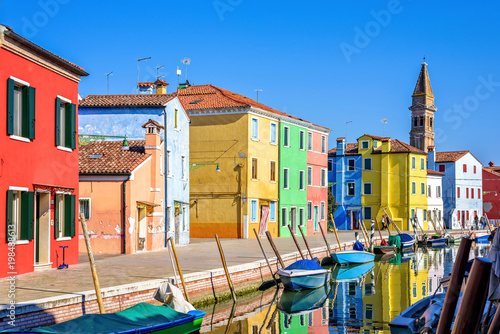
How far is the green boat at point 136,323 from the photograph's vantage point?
10625mm

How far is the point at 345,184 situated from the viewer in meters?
60.6

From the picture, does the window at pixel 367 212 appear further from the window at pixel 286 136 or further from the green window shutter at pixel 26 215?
the green window shutter at pixel 26 215

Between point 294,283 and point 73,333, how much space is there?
12.0 meters

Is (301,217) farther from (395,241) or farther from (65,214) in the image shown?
(65,214)

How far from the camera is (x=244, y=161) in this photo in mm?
38844

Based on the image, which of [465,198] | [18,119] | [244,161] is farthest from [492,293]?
[465,198]

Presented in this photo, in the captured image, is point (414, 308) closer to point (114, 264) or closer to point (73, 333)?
point (73, 333)

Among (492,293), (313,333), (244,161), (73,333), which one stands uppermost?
(244,161)

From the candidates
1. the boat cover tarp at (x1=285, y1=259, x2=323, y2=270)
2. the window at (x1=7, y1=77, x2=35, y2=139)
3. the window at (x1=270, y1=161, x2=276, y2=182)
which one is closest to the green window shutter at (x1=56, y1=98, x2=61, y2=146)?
the window at (x1=7, y1=77, x2=35, y2=139)

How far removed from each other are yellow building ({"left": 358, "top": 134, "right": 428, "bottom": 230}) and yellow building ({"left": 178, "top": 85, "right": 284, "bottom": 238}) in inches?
845

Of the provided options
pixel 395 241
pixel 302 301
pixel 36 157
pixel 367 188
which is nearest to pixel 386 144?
pixel 367 188

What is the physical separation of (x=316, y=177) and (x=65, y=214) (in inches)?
1206

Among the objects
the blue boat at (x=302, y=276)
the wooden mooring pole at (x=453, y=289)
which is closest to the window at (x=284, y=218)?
the blue boat at (x=302, y=276)

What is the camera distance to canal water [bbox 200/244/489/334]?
16062 millimetres
